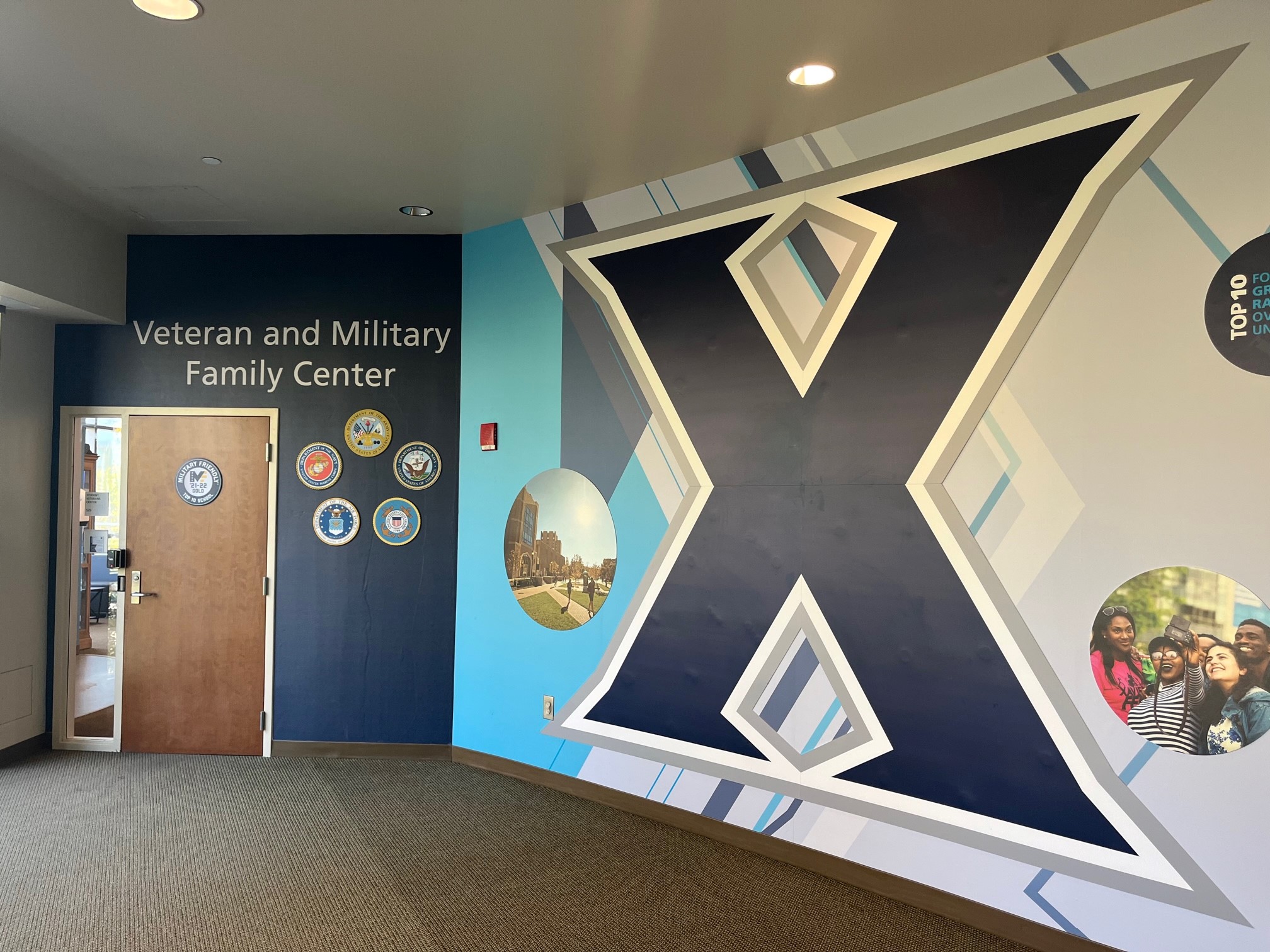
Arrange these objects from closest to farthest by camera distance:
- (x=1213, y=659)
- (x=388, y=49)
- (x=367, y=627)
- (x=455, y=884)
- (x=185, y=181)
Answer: (x=1213, y=659) → (x=388, y=49) → (x=455, y=884) → (x=185, y=181) → (x=367, y=627)

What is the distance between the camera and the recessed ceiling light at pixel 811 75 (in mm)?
3146

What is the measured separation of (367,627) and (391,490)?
0.84 metres

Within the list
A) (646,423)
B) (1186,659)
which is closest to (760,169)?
(646,423)

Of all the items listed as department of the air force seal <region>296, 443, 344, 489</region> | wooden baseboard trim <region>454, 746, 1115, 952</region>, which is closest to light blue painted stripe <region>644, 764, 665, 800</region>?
wooden baseboard trim <region>454, 746, 1115, 952</region>

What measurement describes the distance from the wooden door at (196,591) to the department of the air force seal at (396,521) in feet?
2.37

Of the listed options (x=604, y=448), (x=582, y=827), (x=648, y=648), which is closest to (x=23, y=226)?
(x=604, y=448)

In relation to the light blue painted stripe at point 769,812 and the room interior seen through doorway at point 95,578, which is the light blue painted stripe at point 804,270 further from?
the room interior seen through doorway at point 95,578

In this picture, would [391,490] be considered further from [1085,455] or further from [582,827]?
[1085,455]

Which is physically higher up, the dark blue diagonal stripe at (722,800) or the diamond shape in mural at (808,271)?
the diamond shape in mural at (808,271)

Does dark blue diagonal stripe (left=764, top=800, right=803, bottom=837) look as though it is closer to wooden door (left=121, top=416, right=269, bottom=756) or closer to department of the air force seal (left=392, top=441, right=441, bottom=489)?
department of the air force seal (left=392, top=441, right=441, bottom=489)

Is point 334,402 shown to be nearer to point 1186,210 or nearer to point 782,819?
point 782,819

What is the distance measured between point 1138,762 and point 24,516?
19.3ft

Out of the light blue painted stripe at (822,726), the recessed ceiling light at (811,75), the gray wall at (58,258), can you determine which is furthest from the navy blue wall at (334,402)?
the recessed ceiling light at (811,75)

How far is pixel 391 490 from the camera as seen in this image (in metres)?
5.22
